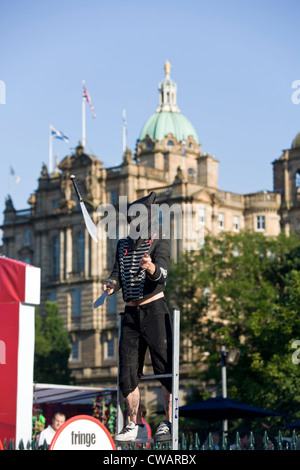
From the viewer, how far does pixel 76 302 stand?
97.9 metres

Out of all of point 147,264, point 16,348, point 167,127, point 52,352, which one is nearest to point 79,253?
point 52,352

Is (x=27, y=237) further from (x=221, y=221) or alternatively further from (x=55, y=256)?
(x=221, y=221)

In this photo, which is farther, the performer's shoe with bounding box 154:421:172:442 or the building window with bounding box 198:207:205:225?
the building window with bounding box 198:207:205:225

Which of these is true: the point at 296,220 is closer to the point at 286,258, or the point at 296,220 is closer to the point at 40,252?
the point at 40,252

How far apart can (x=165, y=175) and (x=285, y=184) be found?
11.6 meters

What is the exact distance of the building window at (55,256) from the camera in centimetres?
10056

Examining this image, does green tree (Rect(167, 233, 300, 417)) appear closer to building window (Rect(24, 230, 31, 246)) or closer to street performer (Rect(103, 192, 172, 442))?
building window (Rect(24, 230, 31, 246))

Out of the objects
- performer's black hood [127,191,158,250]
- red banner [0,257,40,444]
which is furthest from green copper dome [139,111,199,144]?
performer's black hood [127,191,158,250]

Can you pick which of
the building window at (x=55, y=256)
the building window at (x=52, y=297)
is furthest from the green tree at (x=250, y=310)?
the building window at (x=55, y=256)

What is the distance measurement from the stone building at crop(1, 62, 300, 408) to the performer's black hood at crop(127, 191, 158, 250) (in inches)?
3024

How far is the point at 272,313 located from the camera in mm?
60344

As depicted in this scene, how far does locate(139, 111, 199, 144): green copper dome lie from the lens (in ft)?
359

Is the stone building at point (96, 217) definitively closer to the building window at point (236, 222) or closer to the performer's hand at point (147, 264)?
the building window at point (236, 222)

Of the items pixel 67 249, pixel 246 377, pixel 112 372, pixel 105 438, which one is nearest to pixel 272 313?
pixel 246 377
